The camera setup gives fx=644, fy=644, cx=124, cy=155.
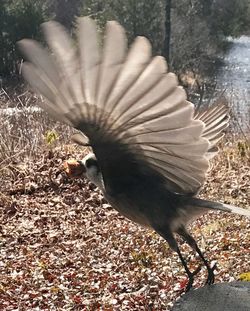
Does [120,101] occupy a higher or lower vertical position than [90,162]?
higher

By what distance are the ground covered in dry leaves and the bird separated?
1.26m

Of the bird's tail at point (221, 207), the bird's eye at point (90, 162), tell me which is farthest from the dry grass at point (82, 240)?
the bird's eye at point (90, 162)

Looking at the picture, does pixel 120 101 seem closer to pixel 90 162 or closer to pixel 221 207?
pixel 90 162

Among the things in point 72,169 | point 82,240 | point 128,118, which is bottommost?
point 82,240

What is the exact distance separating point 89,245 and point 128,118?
11.8ft

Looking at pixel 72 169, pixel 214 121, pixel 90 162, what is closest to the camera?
pixel 90 162

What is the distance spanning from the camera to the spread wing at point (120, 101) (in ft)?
8.22

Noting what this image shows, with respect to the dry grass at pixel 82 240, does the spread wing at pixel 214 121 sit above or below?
above

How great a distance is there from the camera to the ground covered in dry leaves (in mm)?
4793

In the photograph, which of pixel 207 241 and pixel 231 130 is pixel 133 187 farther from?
pixel 231 130

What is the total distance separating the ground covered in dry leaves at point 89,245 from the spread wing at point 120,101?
1505mm

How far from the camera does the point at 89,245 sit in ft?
20.5

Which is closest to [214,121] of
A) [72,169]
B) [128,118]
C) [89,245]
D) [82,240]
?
[128,118]

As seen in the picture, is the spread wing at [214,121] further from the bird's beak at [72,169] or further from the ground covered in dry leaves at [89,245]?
the bird's beak at [72,169]
